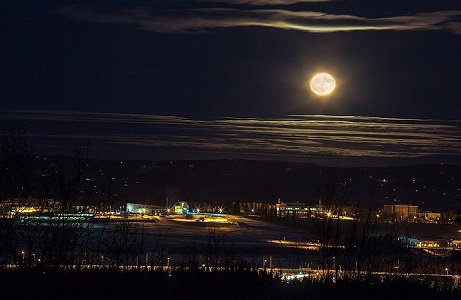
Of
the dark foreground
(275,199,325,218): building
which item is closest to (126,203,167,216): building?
(275,199,325,218): building

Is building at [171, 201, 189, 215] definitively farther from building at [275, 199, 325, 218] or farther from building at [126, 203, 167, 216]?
building at [275, 199, 325, 218]

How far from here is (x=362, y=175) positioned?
7077 inches

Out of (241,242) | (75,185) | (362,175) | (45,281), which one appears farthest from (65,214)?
(362,175)

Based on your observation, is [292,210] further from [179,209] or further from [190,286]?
[190,286]

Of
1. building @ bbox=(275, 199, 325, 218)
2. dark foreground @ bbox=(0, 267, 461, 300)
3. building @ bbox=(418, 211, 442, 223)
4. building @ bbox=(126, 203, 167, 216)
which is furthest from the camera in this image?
building @ bbox=(275, 199, 325, 218)

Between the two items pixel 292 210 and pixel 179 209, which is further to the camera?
pixel 292 210

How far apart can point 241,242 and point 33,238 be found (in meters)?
52.1

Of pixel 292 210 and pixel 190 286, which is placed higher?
pixel 292 210

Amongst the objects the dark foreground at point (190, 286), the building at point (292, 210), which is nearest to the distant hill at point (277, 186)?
the building at point (292, 210)

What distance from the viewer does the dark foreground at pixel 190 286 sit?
17.1m

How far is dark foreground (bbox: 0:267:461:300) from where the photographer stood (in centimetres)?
1709

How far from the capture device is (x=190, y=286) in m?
18.7

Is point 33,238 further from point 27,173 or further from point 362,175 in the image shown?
point 362,175

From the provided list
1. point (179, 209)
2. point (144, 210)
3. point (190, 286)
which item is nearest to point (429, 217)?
point (179, 209)
